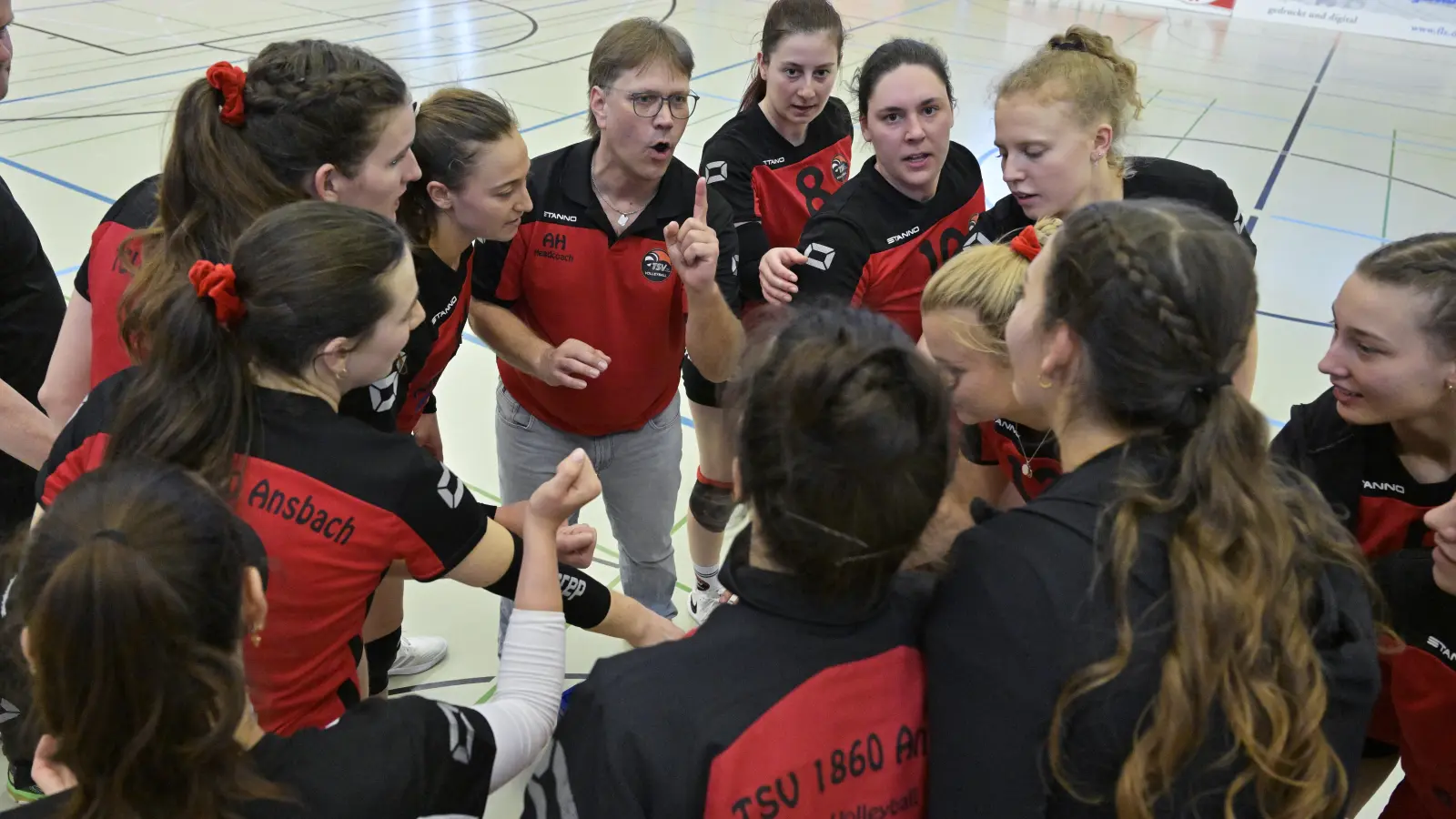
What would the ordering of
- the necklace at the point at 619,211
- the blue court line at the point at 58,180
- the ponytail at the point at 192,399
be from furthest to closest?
the blue court line at the point at 58,180 < the necklace at the point at 619,211 < the ponytail at the point at 192,399

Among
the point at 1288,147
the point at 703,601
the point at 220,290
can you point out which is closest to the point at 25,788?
the point at 220,290

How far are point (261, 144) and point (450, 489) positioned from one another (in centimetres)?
83

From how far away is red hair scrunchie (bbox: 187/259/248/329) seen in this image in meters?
1.45

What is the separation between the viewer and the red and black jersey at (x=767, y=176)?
3160mm

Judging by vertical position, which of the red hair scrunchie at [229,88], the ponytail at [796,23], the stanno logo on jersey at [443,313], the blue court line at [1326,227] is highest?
the red hair scrunchie at [229,88]

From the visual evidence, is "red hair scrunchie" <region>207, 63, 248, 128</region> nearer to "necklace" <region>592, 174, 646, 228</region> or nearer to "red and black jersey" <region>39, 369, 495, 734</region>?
"red and black jersey" <region>39, 369, 495, 734</region>

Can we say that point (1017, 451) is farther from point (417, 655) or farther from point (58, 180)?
point (58, 180)

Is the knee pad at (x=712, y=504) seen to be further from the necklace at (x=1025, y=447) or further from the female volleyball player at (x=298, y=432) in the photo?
the female volleyball player at (x=298, y=432)

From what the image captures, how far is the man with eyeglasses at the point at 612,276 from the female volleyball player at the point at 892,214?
0.24 m

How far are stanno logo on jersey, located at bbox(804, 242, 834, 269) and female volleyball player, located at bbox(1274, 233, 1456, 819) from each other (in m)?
1.09

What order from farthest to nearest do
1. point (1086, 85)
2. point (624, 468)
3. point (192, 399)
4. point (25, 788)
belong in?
point (624, 468) → point (1086, 85) → point (25, 788) → point (192, 399)

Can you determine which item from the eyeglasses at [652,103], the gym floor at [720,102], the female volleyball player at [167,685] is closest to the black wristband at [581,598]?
the female volleyball player at [167,685]

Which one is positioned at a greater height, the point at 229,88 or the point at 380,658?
the point at 229,88

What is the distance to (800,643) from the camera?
115 cm
